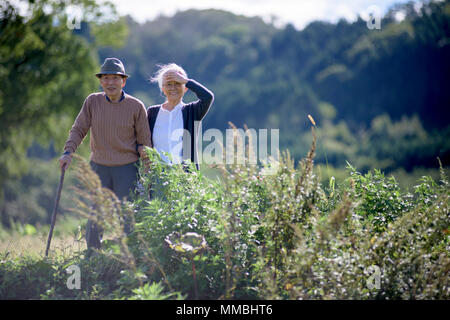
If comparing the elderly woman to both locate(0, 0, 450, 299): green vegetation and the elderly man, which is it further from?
locate(0, 0, 450, 299): green vegetation

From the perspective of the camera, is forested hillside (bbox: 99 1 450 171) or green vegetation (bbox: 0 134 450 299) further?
forested hillside (bbox: 99 1 450 171)

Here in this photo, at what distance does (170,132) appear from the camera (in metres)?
4.46

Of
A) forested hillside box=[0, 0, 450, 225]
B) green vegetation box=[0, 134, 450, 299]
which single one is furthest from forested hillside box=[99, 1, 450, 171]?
green vegetation box=[0, 134, 450, 299]

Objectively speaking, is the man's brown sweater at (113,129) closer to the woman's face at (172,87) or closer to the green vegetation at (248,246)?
the woman's face at (172,87)

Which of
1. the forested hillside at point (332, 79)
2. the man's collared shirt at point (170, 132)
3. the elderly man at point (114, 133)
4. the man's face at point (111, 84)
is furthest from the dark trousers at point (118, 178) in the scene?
the forested hillside at point (332, 79)

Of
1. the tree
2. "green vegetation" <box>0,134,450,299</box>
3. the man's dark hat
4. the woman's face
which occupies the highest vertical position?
the tree

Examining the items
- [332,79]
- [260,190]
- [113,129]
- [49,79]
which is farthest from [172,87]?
[332,79]

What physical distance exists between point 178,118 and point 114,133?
0.59 meters

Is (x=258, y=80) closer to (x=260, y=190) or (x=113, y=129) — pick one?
(x=113, y=129)

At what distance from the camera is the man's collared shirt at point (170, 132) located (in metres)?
4.42

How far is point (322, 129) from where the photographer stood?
162 ft

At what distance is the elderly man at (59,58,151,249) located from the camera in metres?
4.28
